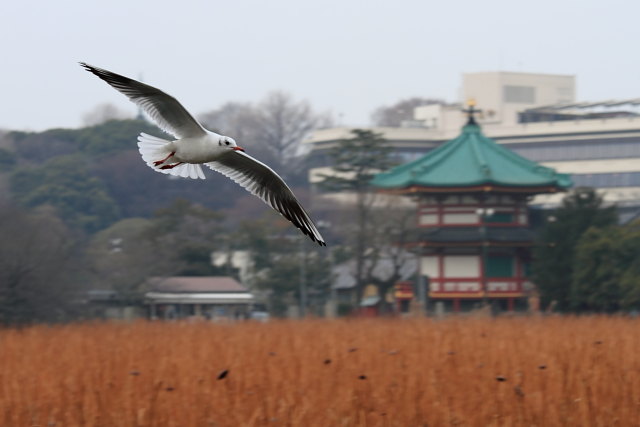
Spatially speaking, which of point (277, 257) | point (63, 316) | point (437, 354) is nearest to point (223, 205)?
point (277, 257)

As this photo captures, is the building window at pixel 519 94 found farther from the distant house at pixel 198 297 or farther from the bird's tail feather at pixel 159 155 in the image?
the bird's tail feather at pixel 159 155

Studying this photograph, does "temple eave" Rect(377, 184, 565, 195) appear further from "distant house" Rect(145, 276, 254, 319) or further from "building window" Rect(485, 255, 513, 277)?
"distant house" Rect(145, 276, 254, 319)

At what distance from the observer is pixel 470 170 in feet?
108

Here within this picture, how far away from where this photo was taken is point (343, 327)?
1628 cm

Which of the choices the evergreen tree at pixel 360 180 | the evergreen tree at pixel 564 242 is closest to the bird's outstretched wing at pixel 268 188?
the evergreen tree at pixel 564 242

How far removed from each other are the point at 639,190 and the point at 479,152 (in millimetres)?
28228

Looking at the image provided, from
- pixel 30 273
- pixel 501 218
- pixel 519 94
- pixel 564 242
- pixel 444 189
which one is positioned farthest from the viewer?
pixel 519 94

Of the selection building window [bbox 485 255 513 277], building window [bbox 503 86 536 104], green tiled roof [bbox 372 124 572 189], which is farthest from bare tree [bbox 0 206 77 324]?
building window [bbox 503 86 536 104]

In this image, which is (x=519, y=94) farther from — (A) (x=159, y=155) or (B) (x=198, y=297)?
(A) (x=159, y=155)

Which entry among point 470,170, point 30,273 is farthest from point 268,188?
point 470,170

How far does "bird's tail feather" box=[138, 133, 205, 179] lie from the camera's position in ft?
30.2

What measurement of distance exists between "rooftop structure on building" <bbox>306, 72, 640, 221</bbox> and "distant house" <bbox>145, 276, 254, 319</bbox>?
2419 centimetres

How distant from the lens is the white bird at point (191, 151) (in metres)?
8.87

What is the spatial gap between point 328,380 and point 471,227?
22963mm
